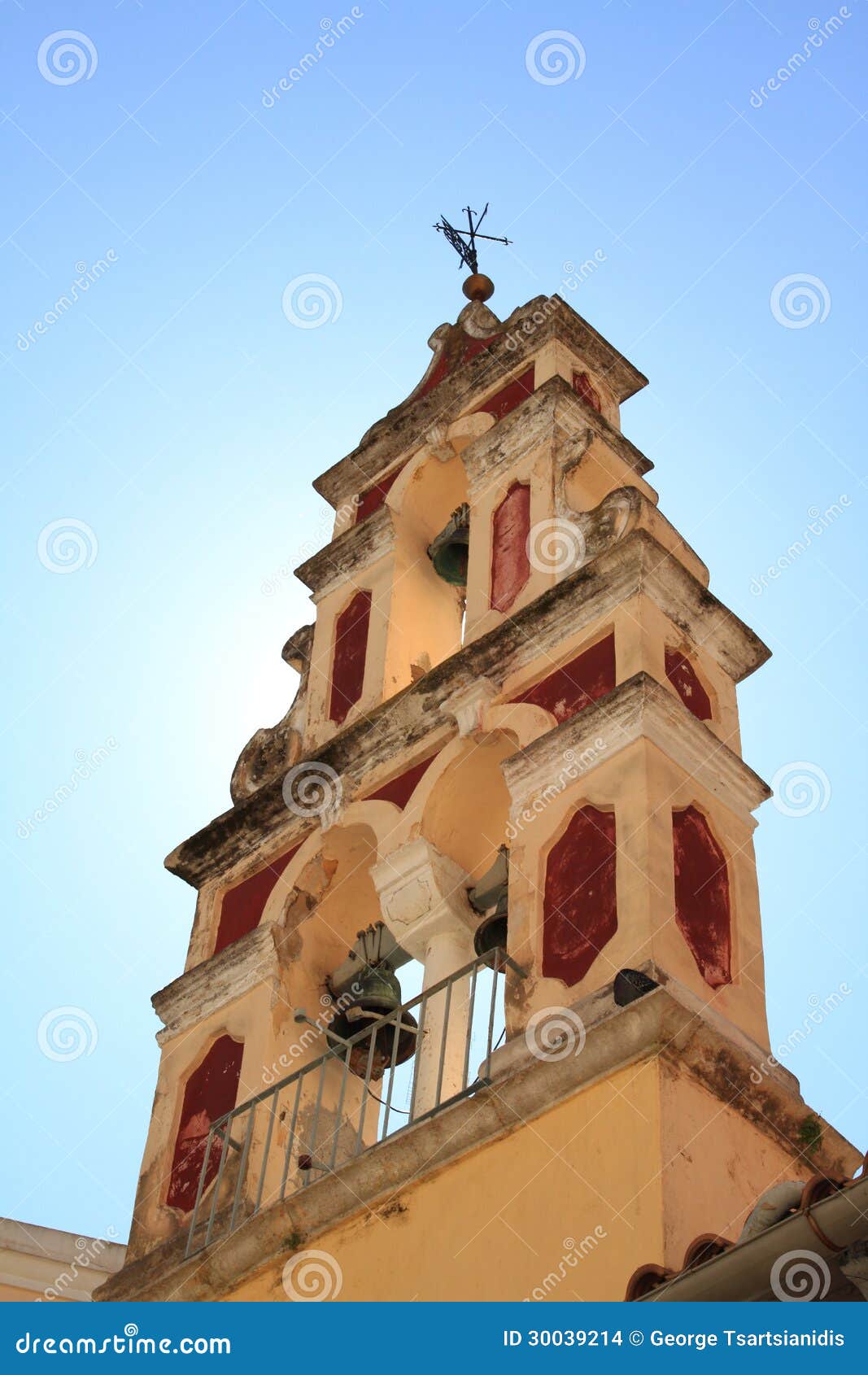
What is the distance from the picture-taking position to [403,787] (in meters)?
11.2

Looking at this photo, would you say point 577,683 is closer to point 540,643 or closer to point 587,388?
point 540,643

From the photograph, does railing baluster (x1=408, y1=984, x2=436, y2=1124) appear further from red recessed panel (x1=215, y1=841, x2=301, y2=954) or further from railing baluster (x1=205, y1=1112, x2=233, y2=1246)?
red recessed panel (x1=215, y1=841, x2=301, y2=954)

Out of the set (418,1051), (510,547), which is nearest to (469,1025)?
(418,1051)

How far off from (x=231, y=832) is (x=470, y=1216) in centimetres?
425

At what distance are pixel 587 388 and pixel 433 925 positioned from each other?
474 centimetres

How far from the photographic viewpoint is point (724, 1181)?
807 centimetres

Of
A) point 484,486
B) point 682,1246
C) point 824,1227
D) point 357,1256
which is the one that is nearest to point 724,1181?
point 682,1246

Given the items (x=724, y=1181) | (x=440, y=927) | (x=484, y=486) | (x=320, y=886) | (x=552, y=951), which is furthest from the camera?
(x=484, y=486)

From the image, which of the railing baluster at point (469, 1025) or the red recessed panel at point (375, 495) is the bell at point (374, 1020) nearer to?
the railing baluster at point (469, 1025)

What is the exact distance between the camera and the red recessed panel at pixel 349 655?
41.5ft

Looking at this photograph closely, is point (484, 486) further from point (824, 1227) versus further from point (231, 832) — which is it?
point (824, 1227)

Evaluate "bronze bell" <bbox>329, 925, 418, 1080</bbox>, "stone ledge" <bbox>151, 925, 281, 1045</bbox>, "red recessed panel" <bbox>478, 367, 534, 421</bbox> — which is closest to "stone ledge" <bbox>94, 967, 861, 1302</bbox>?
"bronze bell" <bbox>329, 925, 418, 1080</bbox>

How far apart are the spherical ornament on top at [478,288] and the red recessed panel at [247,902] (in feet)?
17.2

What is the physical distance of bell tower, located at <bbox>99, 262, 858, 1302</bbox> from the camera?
8219 millimetres
